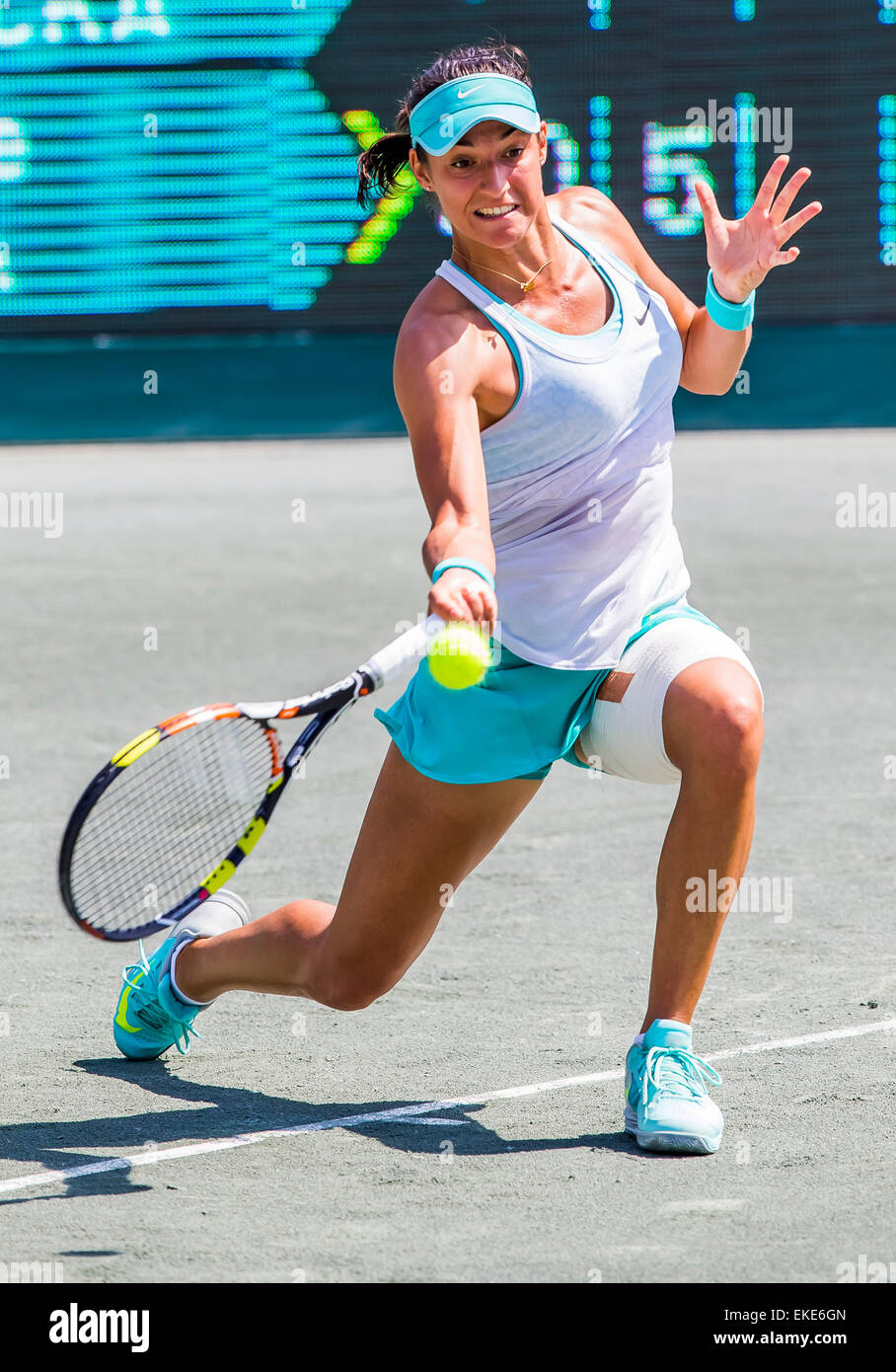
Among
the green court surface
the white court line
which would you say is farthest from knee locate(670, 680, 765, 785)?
the white court line

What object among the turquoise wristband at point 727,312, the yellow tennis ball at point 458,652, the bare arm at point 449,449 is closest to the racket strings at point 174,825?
the bare arm at point 449,449

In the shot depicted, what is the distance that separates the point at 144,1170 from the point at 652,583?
1386 mm

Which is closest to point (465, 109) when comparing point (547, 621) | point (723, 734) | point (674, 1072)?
point (547, 621)

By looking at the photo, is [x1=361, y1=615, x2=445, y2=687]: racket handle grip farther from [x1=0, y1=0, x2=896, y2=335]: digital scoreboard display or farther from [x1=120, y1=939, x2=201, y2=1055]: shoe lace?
[x1=0, y1=0, x2=896, y2=335]: digital scoreboard display

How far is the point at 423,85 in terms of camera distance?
344 cm

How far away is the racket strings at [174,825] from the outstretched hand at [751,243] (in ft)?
4.12

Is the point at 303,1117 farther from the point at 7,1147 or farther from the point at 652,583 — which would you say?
the point at 652,583

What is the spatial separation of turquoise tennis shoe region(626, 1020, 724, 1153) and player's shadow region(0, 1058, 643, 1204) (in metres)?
0.07

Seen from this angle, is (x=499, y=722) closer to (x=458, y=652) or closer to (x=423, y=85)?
(x=458, y=652)

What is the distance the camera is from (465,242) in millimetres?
3490

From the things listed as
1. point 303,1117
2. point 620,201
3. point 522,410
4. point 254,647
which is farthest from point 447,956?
point 620,201

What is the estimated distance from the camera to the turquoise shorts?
Result: 3408 millimetres

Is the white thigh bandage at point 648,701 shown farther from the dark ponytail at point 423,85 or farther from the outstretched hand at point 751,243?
the dark ponytail at point 423,85

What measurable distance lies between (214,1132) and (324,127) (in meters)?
12.5
